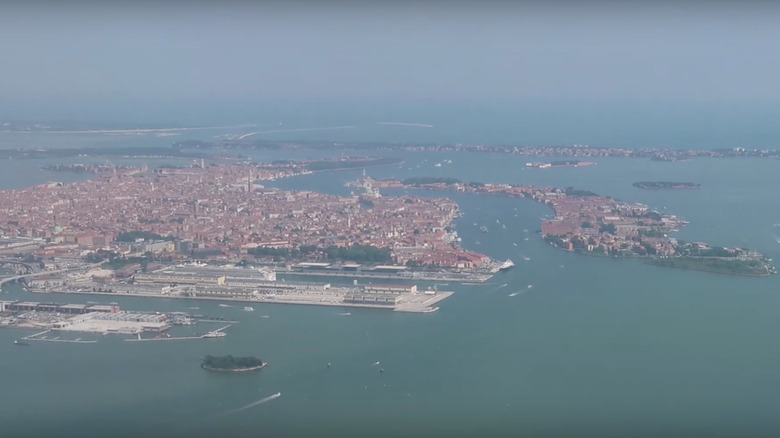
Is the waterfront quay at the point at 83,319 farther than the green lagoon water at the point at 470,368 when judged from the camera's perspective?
Yes

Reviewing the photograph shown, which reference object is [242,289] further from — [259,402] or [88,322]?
[259,402]

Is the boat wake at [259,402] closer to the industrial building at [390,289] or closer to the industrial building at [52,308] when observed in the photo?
the industrial building at [52,308]

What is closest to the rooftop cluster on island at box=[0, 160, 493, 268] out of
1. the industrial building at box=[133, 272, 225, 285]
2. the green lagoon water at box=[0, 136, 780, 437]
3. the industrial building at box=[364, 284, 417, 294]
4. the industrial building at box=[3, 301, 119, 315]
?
the industrial building at box=[133, 272, 225, 285]

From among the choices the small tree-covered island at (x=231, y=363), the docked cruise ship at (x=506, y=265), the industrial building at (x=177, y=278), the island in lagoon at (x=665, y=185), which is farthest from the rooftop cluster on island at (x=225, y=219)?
the small tree-covered island at (x=231, y=363)

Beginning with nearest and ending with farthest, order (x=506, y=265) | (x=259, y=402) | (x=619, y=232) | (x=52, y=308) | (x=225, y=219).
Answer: (x=259, y=402), (x=52, y=308), (x=506, y=265), (x=225, y=219), (x=619, y=232)

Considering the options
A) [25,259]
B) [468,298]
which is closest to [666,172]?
[468,298]

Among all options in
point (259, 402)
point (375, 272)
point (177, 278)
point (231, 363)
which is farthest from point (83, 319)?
point (375, 272)
